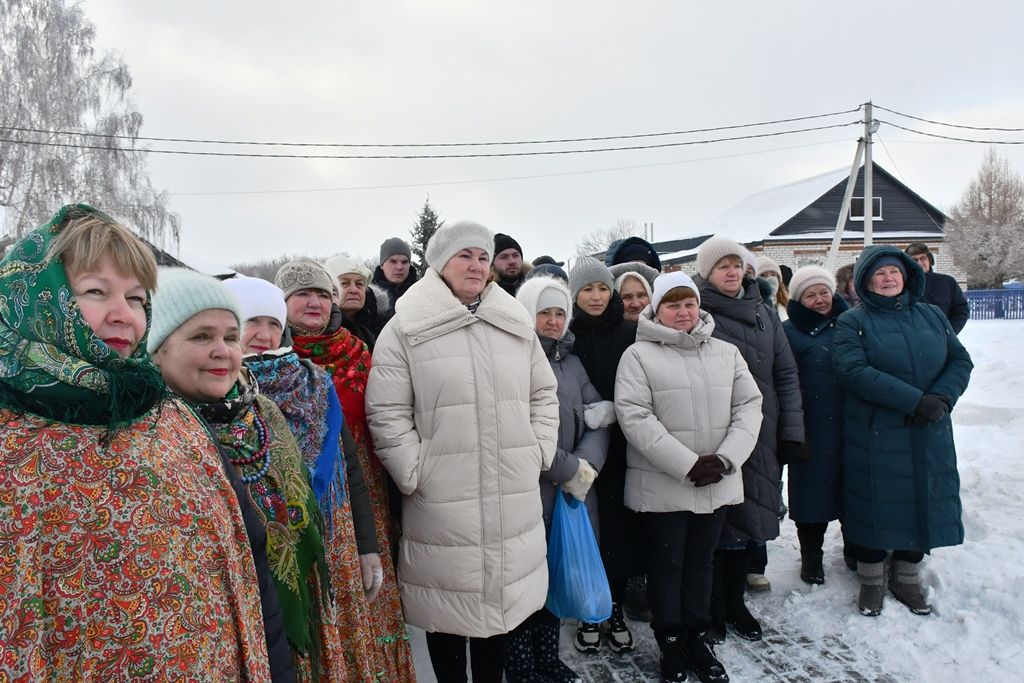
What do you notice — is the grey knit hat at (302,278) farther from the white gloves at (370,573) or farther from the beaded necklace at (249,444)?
the white gloves at (370,573)

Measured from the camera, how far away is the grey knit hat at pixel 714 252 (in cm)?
378

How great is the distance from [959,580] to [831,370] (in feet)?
4.56

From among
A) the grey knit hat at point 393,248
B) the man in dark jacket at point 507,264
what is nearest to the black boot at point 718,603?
the man in dark jacket at point 507,264

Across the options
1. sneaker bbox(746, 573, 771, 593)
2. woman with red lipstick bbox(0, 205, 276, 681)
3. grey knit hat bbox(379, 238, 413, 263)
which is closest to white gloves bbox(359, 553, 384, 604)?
woman with red lipstick bbox(0, 205, 276, 681)

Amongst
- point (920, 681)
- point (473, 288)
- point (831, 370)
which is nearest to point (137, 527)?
point (473, 288)

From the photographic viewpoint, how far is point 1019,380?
908cm

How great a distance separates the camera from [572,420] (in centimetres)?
342

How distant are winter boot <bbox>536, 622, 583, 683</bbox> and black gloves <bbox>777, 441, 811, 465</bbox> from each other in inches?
68.2

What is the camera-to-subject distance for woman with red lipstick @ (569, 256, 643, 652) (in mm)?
3670

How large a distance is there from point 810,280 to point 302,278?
3275mm

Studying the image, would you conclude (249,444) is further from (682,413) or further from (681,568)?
(681,568)

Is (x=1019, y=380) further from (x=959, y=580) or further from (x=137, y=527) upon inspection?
(x=137, y=527)

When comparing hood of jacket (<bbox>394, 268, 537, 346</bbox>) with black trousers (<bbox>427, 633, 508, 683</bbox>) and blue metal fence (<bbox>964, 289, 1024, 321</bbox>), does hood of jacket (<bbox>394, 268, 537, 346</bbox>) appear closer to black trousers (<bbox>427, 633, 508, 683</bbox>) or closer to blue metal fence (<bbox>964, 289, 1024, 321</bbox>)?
black trousers (<bbox>427, 633, 508, 683</bbox>)

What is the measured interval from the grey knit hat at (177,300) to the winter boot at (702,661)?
281 centimetres
